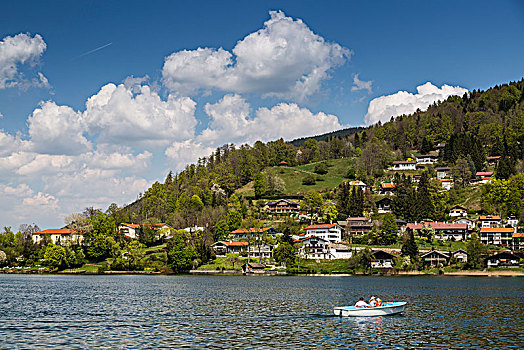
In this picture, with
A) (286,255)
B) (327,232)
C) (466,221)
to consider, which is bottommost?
(286,255)

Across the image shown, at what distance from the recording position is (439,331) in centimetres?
4459

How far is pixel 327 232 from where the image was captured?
16350 cm

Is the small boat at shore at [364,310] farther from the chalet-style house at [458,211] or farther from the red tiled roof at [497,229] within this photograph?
the chalet-style house at [458,211]

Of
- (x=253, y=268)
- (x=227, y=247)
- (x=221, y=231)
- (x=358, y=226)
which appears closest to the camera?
(x=253, y=268)

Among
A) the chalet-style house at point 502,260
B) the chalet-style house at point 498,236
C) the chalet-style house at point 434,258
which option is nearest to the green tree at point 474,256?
the chalet-style house at point 502,260

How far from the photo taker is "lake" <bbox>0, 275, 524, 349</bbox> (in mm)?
39062

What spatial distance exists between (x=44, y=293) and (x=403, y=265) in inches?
3535

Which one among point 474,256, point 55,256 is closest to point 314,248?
point 474,256

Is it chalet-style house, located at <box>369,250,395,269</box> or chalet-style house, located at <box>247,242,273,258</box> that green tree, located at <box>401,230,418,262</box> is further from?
chalet-style house, located at <box>247,242,273,258</box>

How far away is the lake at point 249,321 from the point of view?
39062mm

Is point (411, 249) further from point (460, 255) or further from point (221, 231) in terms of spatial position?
point (221, 231)

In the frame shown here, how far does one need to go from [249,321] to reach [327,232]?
380 ft

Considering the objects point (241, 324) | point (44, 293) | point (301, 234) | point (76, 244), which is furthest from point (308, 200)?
point (241, 324)

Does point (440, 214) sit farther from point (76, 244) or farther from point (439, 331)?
point (439, 331)
